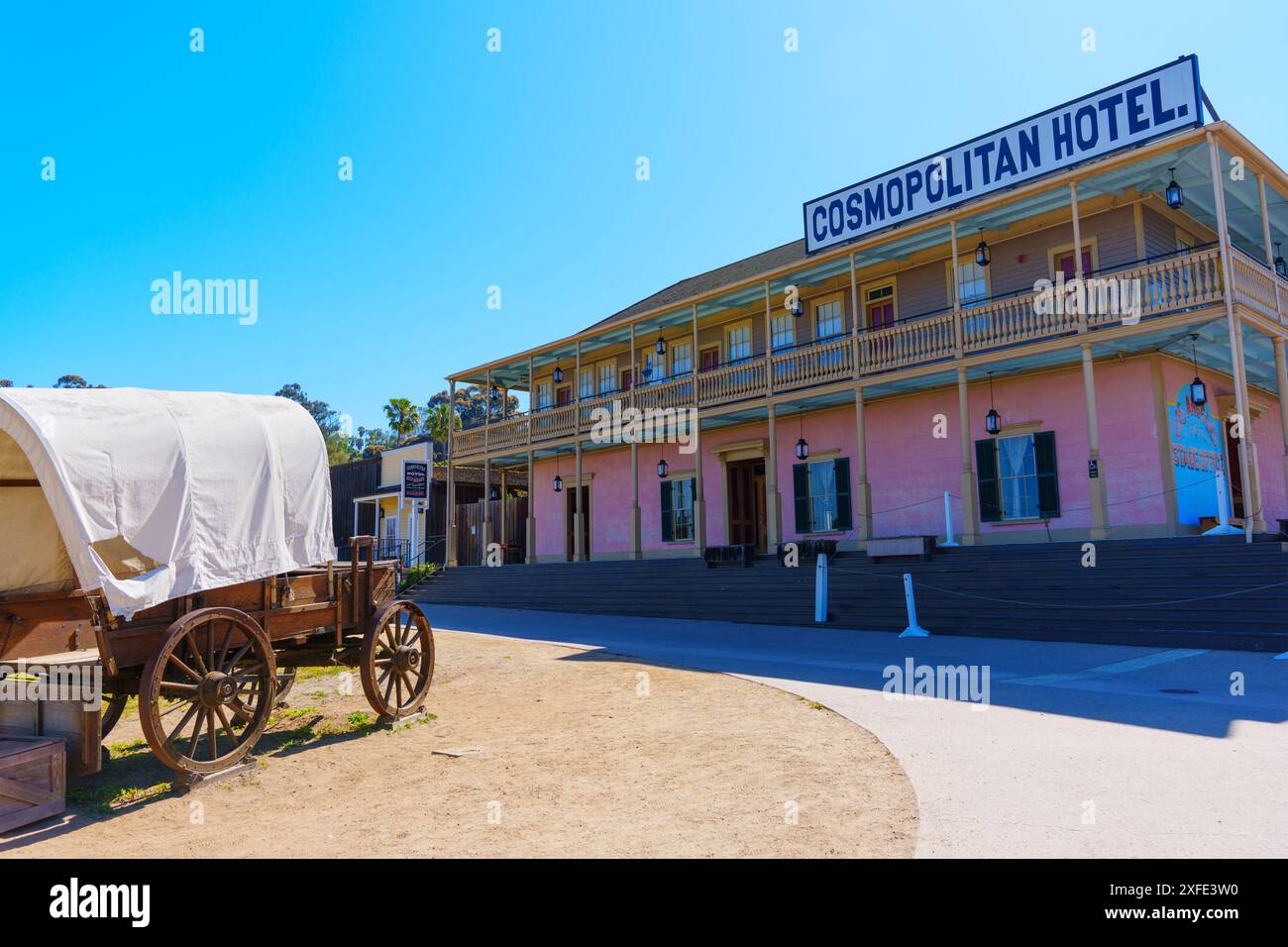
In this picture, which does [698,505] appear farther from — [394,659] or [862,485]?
[394,659]

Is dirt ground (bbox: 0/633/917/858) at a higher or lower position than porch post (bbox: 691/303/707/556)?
lower

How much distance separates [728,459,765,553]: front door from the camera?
2150 cm

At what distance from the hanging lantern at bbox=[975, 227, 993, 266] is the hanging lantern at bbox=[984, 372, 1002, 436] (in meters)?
2.22

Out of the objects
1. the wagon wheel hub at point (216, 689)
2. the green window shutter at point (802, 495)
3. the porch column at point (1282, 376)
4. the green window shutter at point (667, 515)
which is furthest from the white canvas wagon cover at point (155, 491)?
the green window shutter at point (667, 515)

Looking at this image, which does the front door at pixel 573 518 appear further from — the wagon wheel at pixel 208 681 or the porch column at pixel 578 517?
the wagon wheel at pixel 208 681

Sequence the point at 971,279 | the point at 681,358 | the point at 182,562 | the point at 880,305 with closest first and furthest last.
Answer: the point at 182,562, the point at 971,279, the point at 880,305, the point at 681,358

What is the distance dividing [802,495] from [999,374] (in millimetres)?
5224

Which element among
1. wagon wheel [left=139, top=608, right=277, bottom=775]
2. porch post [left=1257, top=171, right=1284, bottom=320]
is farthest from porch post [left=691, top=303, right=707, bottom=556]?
wagon wheel [left=139, top=608, right=277, bottom=775]

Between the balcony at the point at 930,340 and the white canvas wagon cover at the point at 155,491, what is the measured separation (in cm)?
1298

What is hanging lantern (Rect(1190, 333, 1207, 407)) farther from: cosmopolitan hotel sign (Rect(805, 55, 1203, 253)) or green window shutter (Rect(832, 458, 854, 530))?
green window shutter (Rect(832, 458, 854, 530))

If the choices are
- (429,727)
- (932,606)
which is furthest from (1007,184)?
(429,727)

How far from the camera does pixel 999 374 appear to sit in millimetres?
16609

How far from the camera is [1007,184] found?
52.4ft

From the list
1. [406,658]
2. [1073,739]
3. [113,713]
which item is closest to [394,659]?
[406,658]
